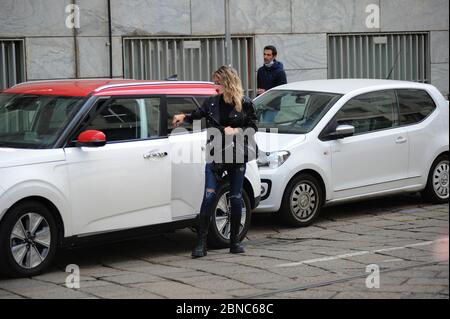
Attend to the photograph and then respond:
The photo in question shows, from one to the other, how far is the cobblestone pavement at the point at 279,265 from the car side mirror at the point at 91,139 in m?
1.15

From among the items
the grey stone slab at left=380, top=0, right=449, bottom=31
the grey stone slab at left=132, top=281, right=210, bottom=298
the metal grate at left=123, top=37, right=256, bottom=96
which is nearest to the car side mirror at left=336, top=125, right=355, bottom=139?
the grey stone slab at left=132, top=281, right=210, bottom=298

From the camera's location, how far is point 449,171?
1334cm

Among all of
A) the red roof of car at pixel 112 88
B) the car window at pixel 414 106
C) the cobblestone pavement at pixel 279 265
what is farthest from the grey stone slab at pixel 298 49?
the red roof of car at pixel 112 88

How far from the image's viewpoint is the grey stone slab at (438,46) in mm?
20016

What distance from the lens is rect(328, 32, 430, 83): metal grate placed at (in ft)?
62.0

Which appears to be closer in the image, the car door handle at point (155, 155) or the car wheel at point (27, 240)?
the car wheel at point (27, 240)

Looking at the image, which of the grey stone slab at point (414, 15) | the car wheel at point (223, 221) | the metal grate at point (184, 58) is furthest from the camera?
the grey stone slab at point (414, 15)

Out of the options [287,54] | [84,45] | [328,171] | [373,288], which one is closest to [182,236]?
[328,171]

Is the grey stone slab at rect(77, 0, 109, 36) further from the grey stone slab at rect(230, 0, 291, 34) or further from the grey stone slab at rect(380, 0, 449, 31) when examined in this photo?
the grey stone slab at rect(380, 0, 449, 31)

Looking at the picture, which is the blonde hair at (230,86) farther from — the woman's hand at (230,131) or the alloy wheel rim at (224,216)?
the alloy wheel rim at (224,216)

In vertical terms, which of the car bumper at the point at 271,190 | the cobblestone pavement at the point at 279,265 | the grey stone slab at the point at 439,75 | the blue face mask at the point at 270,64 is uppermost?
the blue face mask at the point at 270,64

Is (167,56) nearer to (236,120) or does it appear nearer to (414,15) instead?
(414,15)

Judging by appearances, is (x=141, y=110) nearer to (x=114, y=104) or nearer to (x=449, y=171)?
(x=114, y=104)

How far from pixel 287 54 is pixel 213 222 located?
8202 millimetres
